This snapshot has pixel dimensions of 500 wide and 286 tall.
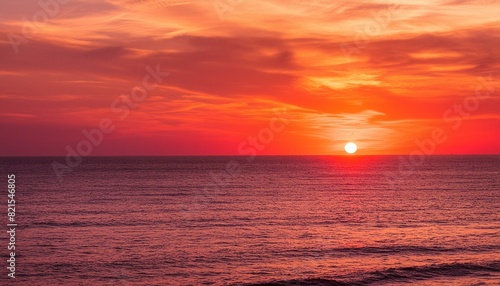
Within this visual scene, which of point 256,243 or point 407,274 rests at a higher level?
point 256,243

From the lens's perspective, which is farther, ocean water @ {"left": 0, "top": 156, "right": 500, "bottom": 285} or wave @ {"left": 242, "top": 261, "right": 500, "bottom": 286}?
ocean water @ {"left": 0, "top": 156, "right": 500, "bottom": 285}

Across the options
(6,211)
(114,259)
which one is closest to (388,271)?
(114,259)

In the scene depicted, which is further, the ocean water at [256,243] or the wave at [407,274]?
the ocean water at [256,243]

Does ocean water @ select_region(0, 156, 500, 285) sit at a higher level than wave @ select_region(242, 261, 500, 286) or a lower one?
higher

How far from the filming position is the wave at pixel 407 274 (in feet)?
125

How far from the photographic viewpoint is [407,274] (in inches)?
1575

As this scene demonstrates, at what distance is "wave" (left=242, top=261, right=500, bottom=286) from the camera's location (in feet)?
125

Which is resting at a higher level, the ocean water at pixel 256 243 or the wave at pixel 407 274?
the ocean water at pixel 256 243

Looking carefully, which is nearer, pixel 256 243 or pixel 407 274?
pixel 407 274

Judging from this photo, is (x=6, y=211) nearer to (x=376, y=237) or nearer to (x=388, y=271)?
(x=376, y=237)

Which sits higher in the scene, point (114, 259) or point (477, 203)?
point (477, 203)

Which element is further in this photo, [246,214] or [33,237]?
[246,214]

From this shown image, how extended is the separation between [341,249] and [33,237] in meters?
31.5

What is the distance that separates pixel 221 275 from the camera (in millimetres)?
39844
